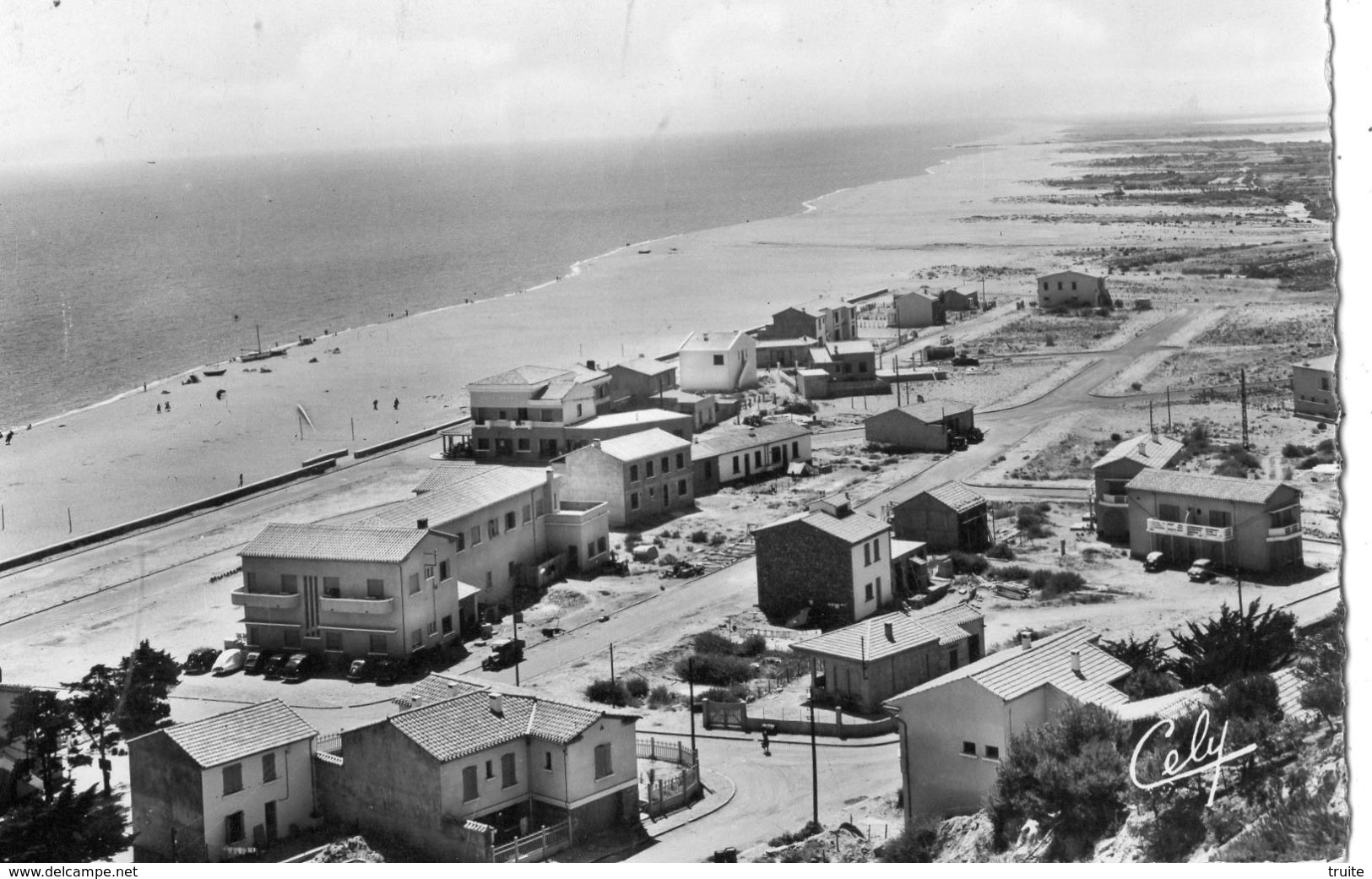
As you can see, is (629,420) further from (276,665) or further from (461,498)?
(276,665)

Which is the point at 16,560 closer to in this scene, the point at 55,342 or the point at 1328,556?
the point at 1328,556

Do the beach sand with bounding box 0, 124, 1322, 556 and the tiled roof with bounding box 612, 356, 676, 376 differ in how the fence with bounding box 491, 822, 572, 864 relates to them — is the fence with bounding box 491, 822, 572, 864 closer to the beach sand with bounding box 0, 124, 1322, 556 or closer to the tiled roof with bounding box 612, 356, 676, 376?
the beach sand with bounding box 0, 124, 1322, 556

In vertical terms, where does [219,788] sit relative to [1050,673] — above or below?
below

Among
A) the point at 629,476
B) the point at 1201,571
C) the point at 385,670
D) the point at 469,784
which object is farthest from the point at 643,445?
the point at 469,784

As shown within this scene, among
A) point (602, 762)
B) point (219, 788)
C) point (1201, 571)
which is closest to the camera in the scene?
point (219, 788)

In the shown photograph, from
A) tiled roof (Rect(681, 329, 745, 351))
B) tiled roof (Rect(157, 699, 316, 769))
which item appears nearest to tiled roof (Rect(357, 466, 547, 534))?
tiled roof (Rect(157, 699, 316, 769))

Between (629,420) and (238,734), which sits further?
(629,420)
